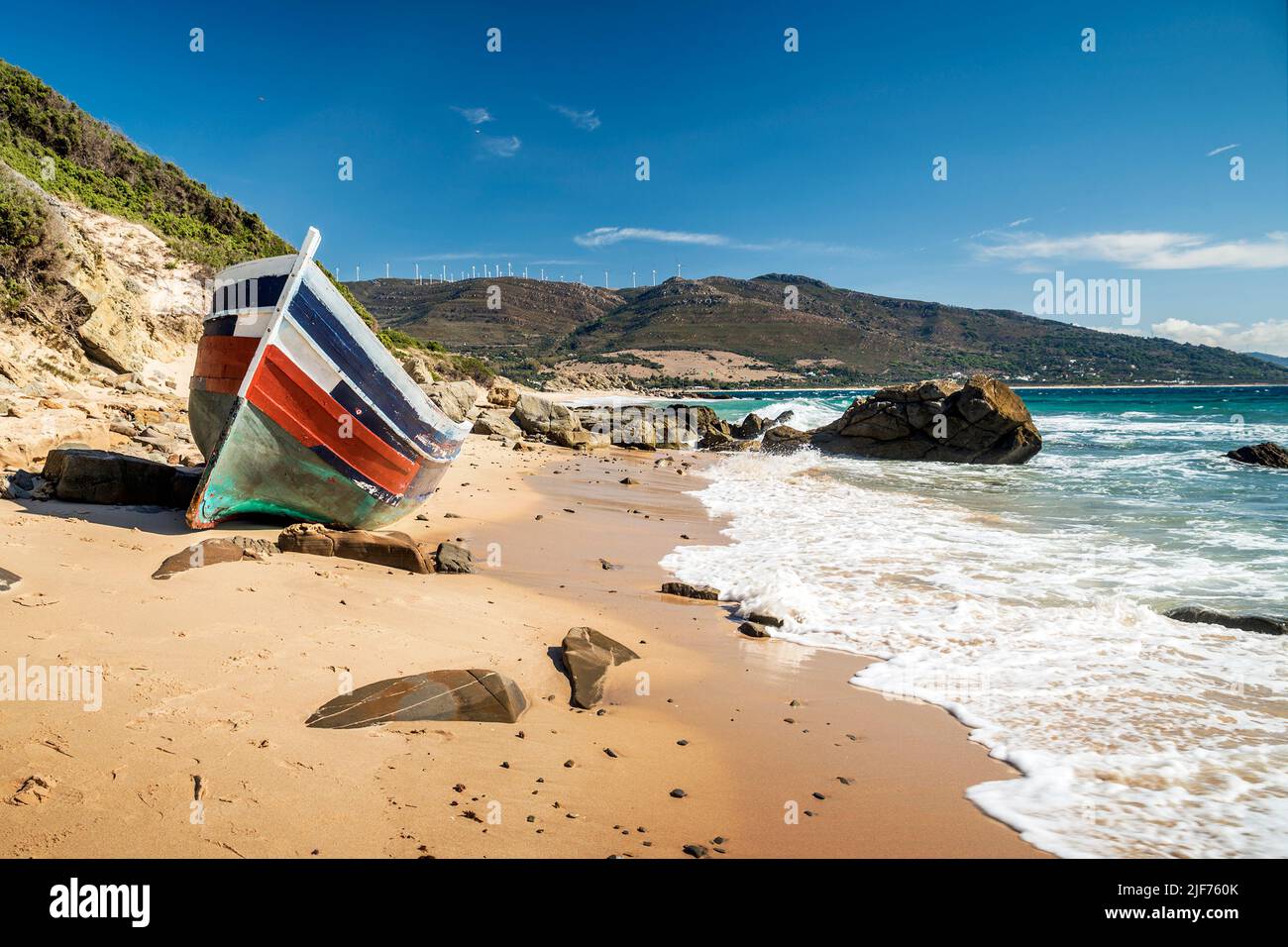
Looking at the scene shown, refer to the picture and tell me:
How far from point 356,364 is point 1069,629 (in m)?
7.52

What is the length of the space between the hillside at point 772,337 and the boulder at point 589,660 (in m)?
81.0

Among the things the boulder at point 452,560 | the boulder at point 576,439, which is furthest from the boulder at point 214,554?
the boulder at point 576,439

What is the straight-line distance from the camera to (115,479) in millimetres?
7523

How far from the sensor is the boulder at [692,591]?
7.20 m

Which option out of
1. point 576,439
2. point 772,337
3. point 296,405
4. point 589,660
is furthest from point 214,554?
point 772,337

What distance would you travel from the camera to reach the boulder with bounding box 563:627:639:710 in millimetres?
4621

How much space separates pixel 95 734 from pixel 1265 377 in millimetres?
163187

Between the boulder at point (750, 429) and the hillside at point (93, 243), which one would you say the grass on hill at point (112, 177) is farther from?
the boulder at point (750, 429)

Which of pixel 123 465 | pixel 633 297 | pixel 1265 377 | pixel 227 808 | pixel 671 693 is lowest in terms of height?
pixel 671 693

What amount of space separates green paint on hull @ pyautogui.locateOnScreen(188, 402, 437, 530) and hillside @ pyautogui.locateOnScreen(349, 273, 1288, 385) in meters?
78.1

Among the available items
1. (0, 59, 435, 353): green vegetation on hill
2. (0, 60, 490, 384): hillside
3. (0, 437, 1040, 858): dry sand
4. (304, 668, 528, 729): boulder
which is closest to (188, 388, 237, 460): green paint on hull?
(0, 437, 1040, 858): dry sand

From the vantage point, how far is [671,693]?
4910mm

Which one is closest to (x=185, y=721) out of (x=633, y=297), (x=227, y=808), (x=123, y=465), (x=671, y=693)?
(x=227, y=808)
